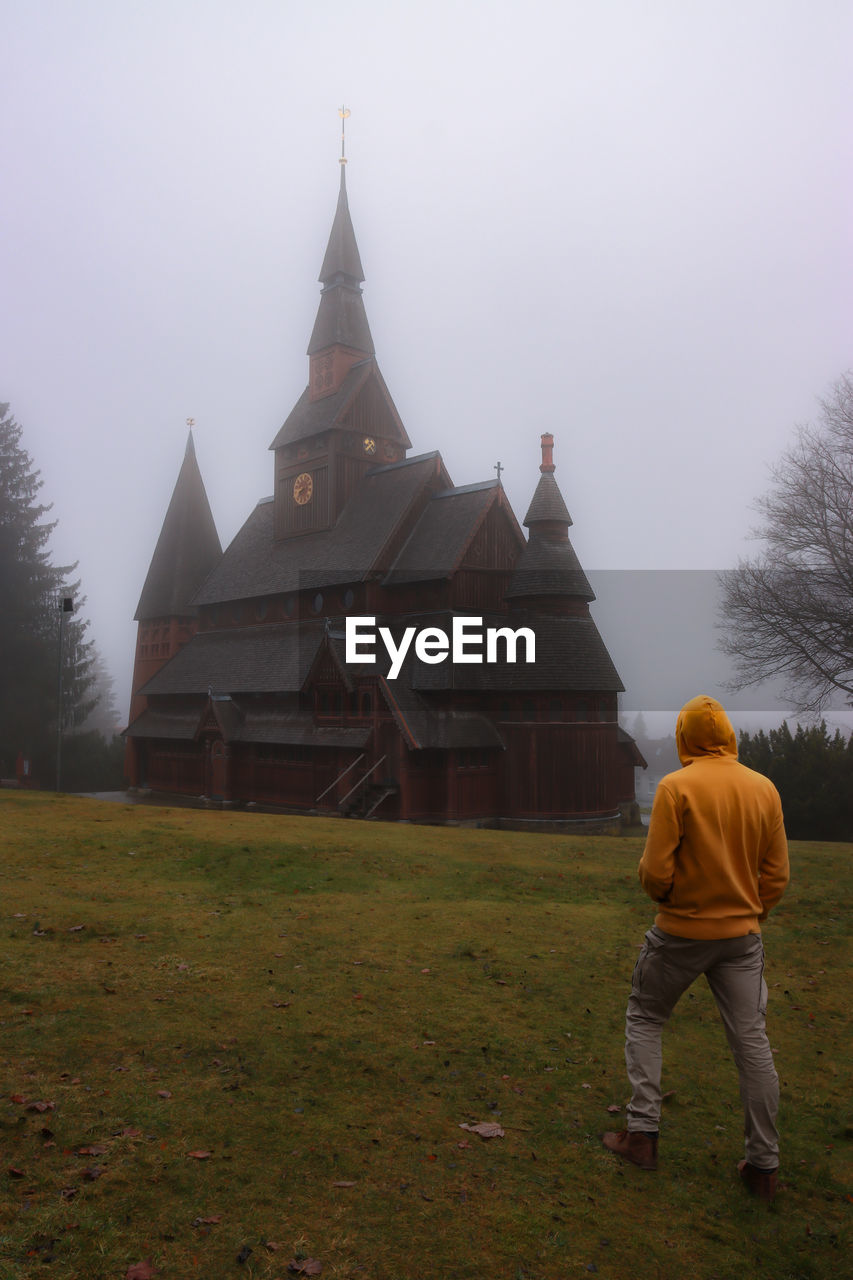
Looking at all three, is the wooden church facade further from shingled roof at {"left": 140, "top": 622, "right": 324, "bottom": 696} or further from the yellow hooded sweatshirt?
the yellow hooded sweatshirt

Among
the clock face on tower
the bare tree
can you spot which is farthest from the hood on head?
Answer: the clock face on tower

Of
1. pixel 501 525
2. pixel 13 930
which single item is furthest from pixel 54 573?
pixel 13 930

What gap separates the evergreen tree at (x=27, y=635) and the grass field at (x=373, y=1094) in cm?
4019

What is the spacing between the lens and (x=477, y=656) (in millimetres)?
30141

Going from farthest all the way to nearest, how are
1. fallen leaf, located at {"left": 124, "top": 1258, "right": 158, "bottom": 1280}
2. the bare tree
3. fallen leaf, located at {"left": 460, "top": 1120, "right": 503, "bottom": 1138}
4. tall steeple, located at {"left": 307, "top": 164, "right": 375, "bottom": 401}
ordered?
tall steeple, located at {"left": 307, "top": 164, "right": 375, "bottom": 401}
the bare tree
fallen leaf, located at {"left": 460, "top": 1120, "right": 503, "bottom": 1138}
fallen leaf, located at {"left": 124, "top": 1258, "right": 158, "bottom": 1280}

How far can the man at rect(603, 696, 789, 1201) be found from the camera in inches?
192

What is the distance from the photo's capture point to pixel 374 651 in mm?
30859

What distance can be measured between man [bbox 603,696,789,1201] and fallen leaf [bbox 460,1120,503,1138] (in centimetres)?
85

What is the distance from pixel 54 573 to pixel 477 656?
32.0 metres

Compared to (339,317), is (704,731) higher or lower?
lower

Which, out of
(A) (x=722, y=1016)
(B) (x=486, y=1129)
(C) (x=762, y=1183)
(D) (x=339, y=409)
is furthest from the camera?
(D) (x=339, y=409)

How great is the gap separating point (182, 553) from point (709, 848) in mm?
44450

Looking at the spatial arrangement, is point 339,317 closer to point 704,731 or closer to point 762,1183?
point 704,731

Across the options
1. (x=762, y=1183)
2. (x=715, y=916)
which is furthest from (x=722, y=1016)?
(x=762, y=1183)
